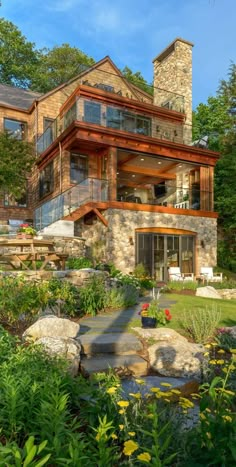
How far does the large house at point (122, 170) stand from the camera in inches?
575

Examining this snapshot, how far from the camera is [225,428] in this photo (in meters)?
1.86

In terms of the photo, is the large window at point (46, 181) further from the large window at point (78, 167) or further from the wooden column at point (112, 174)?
the wooden column at point (112, 174)

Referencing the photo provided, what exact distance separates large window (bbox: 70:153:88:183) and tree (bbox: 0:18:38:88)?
746 inches

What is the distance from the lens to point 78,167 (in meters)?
17.2

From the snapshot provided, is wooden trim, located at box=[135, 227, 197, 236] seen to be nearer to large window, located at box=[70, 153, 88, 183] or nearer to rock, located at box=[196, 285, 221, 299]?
large window, located at box=[70, 153, 88, 183]

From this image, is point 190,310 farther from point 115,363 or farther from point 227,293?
point 227,293

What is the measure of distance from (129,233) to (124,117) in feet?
24.5

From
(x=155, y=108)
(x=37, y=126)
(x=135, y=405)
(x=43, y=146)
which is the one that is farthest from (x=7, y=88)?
(x=135, y=405)

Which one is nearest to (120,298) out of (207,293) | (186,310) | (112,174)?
(186,310)

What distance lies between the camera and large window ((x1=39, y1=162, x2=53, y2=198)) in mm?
18656

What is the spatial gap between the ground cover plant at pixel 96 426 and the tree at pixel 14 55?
1320 inches

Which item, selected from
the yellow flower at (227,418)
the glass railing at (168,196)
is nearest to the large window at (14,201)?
the glass railing at (168,196)

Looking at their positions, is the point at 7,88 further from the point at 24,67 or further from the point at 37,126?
the point at 24,67

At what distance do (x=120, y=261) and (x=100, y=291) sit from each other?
6.95 meters
